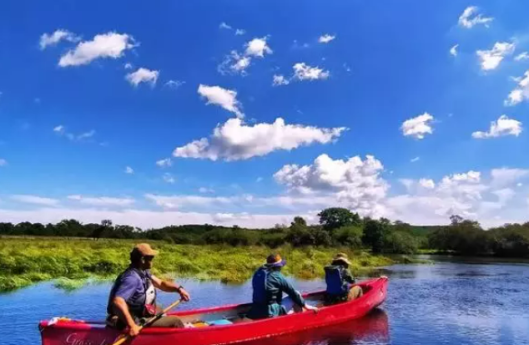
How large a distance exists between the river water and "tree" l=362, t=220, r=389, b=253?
4941cm

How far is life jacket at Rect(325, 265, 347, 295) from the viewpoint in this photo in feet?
55.2

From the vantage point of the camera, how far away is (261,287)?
542 inches

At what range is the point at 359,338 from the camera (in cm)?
1424

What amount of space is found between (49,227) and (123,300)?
362 feet

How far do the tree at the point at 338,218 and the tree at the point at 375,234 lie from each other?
44.5m

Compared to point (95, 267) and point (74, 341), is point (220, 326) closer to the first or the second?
point (74, 341)

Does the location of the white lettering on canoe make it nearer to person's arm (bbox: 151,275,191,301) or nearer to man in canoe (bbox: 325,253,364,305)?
person's arm (bbox: 151,275,191,301)

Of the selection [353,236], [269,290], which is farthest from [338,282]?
[353,236]

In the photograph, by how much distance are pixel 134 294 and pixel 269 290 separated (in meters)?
4.78

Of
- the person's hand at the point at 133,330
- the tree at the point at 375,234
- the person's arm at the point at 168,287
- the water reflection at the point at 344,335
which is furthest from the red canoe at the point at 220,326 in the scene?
the tree at the point at 375,234

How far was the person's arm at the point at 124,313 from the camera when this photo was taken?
929 cm

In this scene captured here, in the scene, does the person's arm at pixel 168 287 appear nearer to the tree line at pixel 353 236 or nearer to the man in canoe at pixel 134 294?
the man in canoe at pixel 134 294

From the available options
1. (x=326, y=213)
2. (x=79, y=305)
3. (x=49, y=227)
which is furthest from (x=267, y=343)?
(x=326, y=213)

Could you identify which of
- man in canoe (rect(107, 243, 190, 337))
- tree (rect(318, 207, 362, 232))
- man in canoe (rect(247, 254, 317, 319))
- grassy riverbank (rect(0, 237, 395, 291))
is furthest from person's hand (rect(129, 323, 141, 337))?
tree (rect(318, 207, 362, 232))
